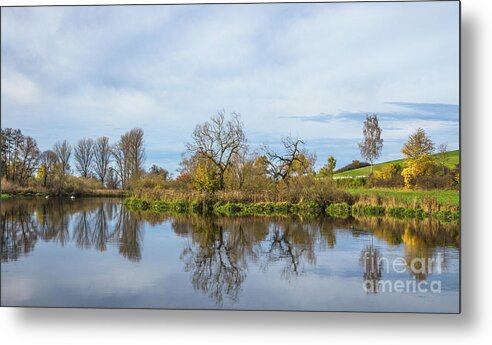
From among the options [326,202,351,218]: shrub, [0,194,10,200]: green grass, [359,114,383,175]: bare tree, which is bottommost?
[326,202,351,218]: shrub

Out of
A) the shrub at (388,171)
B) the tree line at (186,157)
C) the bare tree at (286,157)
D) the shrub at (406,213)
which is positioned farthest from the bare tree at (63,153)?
the shrub at (406,213)

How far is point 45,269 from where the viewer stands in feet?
20.6

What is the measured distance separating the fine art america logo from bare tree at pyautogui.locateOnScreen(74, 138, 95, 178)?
3842 mm

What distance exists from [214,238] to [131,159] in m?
1.74

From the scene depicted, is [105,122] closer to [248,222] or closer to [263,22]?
[263,22]

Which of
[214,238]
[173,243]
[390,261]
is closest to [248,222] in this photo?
[214,238]

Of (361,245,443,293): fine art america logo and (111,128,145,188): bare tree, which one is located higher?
(111,128,145,188): bare tree

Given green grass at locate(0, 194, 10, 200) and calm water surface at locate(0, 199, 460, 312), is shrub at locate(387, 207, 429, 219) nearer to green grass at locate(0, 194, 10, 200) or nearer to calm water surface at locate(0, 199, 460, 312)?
calm water surface at locate(0, 199, 460, 312)

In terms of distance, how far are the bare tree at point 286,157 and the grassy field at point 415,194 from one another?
0.93m

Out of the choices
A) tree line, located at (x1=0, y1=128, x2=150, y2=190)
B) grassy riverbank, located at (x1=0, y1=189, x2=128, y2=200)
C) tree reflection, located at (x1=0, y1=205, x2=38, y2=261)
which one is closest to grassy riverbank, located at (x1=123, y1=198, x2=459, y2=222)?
grassy riverbank, located at (x1=0, y1=189, x2=128, y2=200)

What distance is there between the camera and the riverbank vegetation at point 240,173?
6582 mm

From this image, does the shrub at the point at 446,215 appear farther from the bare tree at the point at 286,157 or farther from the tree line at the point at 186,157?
the bare tree at the point at 286,157

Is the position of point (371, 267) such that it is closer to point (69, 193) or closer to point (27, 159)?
point (69, 193)

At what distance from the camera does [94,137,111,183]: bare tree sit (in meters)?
6.86
